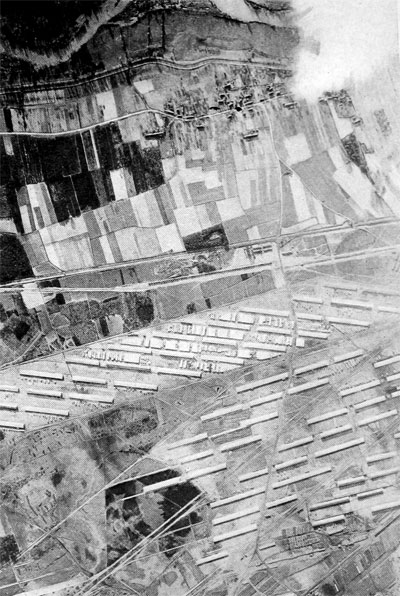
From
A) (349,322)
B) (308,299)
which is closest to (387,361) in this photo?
(349,322)

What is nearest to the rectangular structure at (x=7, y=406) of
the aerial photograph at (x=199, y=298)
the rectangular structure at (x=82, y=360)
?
the aerial photograph at (x=199, y=298)

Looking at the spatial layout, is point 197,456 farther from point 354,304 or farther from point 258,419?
point 354,304

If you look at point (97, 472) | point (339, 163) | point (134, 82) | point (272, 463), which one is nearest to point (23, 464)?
point (97, 472)

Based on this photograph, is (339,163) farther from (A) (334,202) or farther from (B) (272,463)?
(B) (272,463)

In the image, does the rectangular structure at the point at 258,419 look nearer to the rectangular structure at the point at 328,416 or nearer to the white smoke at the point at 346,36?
the rectangular structure at the point at 328,416

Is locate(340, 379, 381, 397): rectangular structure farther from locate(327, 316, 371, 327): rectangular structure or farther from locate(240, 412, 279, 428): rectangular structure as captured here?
locate(240, 412, 279, 428): rectangular structure

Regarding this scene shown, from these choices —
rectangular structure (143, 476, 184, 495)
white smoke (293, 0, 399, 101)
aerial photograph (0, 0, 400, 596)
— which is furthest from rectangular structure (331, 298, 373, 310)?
rectangular structure (143, 476, 184, 495)

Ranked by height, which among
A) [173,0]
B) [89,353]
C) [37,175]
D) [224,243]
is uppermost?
[173,0]

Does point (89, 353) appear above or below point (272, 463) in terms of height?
above
